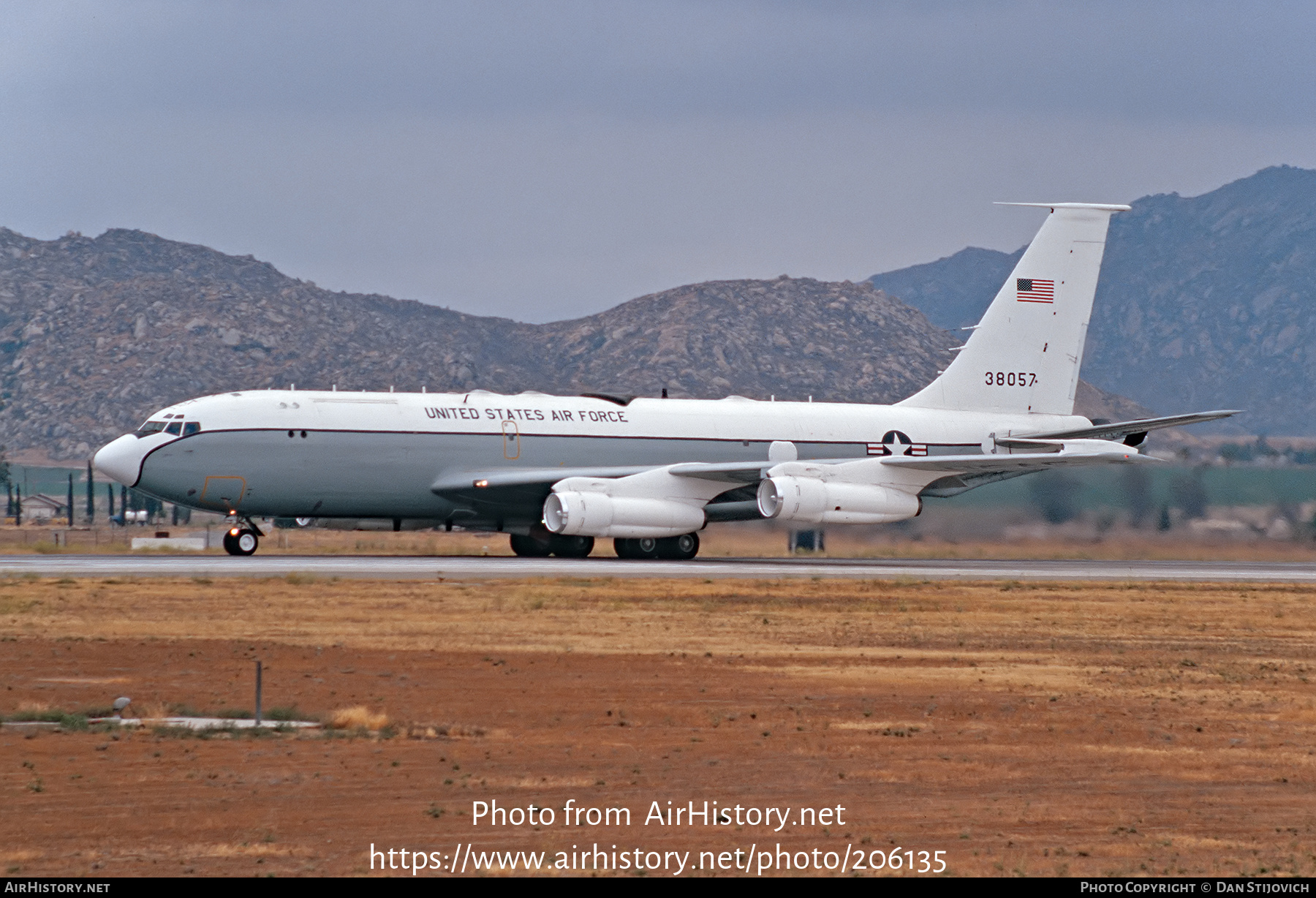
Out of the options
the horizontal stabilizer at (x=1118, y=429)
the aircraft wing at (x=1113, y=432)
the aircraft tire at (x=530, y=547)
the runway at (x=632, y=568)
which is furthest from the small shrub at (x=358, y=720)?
the aircraft wing at (x=1113, y=432)

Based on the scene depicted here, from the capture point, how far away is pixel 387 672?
21906 millimetres

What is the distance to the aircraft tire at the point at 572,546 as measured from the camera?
44.9 meters

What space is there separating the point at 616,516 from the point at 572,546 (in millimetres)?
3055

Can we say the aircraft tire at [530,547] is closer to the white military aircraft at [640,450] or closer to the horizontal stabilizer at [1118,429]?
the white military aircraft at [640,450]

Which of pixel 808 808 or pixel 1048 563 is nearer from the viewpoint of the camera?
pixel 808 808

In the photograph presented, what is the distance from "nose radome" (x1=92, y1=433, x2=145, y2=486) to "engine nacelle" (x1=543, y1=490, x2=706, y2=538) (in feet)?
32.0

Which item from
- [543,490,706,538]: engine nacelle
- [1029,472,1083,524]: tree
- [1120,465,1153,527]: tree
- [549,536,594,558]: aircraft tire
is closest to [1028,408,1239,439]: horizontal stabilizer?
[1120,465,1153,527]: tree

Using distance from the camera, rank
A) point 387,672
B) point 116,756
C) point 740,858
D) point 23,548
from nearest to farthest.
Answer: point 740,858
point 116,756
point 387,672
point 23,548

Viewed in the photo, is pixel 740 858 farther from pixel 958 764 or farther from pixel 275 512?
pixel 275 512

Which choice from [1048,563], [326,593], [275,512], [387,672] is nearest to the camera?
[387,672]

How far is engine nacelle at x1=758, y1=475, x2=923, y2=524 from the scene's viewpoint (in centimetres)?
4309

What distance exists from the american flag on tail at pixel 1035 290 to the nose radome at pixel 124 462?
85.3 ft

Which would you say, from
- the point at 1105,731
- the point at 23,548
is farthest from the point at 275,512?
the point at 1105,731

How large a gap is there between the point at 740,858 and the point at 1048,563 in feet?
119
